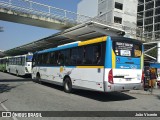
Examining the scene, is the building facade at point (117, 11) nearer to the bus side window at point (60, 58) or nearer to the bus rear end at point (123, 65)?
the bus side window at point (60, 58)

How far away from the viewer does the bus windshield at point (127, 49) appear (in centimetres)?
1093

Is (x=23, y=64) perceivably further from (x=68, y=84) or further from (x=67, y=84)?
(x=68, y=84)

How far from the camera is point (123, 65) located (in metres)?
11.0

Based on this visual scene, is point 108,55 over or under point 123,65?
over

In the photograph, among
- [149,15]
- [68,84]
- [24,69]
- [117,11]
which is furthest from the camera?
[149,15]

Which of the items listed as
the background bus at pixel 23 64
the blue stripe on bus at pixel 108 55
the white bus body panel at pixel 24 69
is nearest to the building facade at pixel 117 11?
the background bus at pixel 23 64

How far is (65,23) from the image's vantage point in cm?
2534

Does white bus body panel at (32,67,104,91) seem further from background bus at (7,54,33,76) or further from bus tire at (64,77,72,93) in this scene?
background bus at (7,54,33,76)

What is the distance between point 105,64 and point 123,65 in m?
0.99

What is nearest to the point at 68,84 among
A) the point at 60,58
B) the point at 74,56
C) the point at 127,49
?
the point at 74,56

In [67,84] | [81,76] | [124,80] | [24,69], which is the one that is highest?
[24,69]

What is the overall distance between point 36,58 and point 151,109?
13.4m

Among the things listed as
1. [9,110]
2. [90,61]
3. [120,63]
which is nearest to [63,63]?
[90,61]

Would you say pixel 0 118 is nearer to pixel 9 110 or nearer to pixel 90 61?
pixel 9 110
